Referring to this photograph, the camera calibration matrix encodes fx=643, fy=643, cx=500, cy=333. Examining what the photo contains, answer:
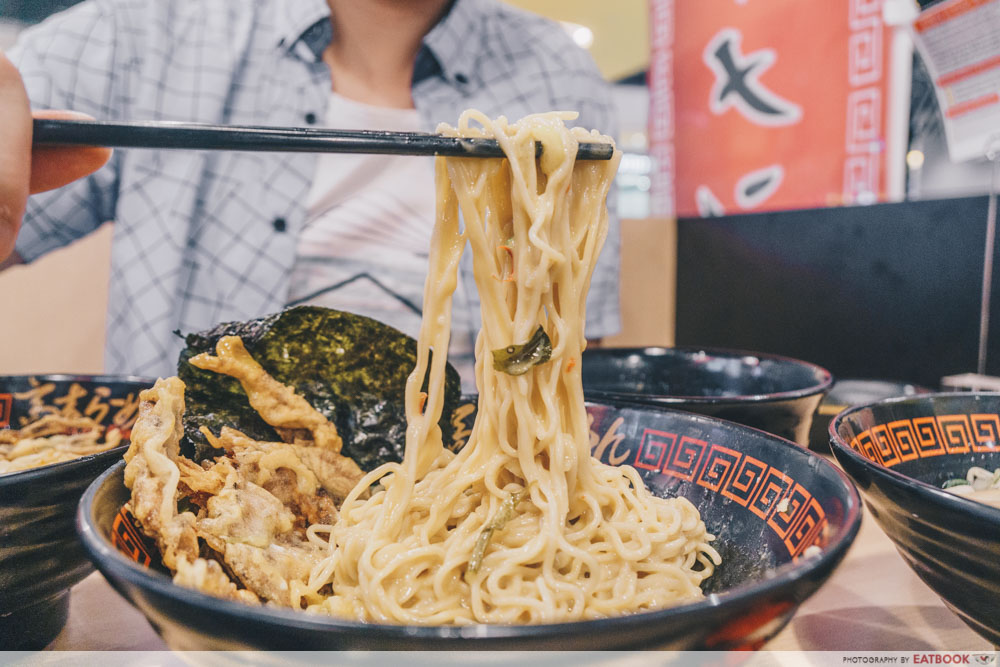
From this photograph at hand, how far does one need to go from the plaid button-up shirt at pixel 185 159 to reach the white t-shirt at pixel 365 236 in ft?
0.24

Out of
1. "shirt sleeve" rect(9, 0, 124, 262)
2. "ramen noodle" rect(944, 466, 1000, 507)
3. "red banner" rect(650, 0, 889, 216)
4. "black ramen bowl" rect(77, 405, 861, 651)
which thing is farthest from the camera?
"red banner" rect(650, 0, 889, 216)

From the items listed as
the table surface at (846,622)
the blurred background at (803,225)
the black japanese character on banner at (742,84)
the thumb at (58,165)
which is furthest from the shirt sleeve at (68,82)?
the black japanese character on banner at (742,84)

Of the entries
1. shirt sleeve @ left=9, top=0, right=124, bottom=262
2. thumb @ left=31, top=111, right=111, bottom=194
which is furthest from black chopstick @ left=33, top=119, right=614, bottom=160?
shirt sleeve @ left=9, top=0, right=124, bottom=262

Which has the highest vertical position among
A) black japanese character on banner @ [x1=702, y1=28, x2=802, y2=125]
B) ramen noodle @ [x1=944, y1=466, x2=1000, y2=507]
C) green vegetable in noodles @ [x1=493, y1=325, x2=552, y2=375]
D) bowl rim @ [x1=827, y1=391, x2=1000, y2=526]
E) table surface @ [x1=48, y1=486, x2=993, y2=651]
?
black japanese character on banner @ [x1=702, y1=28, x2=802, y2=125]

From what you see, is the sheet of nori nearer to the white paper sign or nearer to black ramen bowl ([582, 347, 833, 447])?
black ramen bowl ([582, 347, 833, 447])

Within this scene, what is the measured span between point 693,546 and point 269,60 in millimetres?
2337

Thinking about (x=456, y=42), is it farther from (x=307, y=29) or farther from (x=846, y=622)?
(x=846, y=622)

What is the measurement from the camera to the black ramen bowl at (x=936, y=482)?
2.24 feet

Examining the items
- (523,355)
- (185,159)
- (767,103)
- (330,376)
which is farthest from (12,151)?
(767,103)

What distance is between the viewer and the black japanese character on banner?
357cm

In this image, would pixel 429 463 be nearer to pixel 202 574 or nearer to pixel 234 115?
pixel 202 574

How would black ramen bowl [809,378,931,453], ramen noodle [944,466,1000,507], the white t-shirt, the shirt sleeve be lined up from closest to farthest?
ramen noodle [944,466,1000,507], black ramen bowl [809,378,931,453], the shirt sleeve, the white t-shirt

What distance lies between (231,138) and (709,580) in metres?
0.85

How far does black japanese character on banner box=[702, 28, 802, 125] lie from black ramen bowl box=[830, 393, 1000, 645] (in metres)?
2.80
